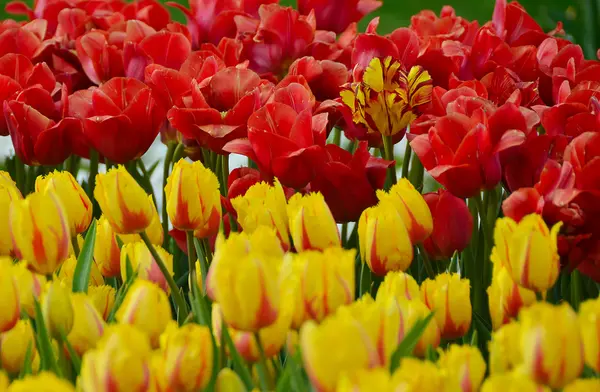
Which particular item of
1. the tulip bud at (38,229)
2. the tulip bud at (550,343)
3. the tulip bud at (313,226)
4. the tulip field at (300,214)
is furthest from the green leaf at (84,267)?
the tulip bud at (550,343)

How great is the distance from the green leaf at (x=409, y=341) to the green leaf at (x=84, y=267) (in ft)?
1.10

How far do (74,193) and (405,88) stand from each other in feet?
1.38

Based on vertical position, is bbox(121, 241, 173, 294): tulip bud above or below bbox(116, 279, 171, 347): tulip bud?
below

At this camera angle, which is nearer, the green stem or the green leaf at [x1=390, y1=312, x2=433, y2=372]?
the green leaf at [x1=390, y1=312, x2=433, y2=372]

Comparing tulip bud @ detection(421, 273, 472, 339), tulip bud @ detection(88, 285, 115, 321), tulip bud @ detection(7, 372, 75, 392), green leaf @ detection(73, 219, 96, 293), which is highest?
tulip bud @ detection(7, 372, 75, 392)

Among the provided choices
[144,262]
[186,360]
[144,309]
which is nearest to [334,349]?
[186,360]

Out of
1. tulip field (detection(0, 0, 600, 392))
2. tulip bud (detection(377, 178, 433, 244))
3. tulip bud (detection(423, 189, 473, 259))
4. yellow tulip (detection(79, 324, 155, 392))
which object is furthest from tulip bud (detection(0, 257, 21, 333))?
tulip bud (detection(423, 189, 473, 259))

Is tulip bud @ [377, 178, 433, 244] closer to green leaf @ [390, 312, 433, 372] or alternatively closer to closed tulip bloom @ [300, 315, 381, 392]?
green leaf @ [390, 312, 433, 372]

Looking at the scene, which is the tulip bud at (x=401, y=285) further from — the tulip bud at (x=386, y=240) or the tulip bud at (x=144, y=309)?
the tulip bud at (x=144, y=309)

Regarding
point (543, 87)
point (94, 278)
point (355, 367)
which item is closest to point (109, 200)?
point (94, 278)

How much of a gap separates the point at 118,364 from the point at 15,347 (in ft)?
0.64

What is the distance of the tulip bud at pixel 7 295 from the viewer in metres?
0.70

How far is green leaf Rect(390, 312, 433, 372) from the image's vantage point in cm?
67

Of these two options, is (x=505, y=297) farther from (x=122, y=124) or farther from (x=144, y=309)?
(x=122, y=124)
